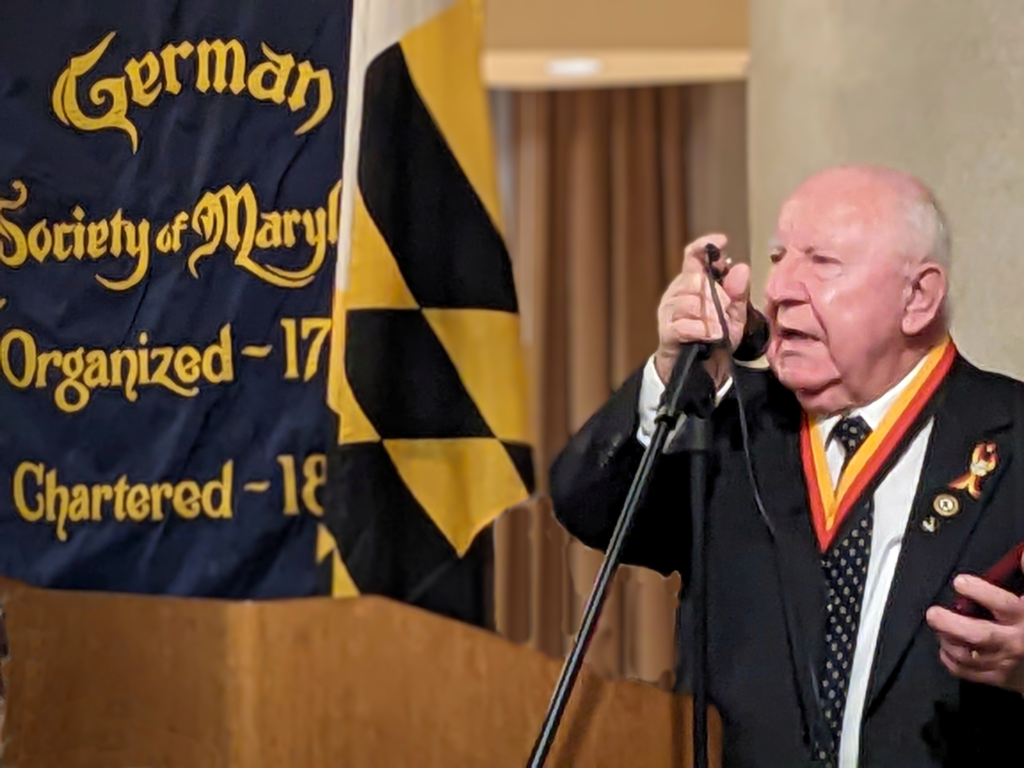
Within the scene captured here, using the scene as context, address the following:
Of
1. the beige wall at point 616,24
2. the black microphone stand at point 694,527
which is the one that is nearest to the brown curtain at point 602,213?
the beige wall at point 616,24

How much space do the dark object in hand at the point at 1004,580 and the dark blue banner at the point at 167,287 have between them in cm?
69

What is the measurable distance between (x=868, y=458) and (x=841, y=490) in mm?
40

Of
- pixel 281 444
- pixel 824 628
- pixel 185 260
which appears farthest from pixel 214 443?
pixel 824 628

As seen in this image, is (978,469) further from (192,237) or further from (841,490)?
(192,237)

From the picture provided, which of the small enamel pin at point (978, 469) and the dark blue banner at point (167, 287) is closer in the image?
the small enamel pin at point (978, 469)

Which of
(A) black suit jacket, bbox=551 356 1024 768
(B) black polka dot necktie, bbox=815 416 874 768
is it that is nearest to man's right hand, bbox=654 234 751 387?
(A) black suit jacket, bbox=551 356 1024 768

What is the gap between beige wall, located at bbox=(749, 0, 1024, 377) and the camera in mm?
1344

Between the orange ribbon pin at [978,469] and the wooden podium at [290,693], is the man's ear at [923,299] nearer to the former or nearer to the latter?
the orange ribbon pin at [978,469]

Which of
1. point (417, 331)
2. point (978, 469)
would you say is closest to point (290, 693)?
point (417, 331)

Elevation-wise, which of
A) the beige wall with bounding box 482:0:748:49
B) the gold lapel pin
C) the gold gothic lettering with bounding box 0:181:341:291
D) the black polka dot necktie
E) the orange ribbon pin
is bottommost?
the black polka dot necktie

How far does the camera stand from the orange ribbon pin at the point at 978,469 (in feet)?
3.84

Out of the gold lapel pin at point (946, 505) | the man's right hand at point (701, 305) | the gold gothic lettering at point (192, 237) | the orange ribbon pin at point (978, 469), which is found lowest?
the gold lapel pin at point (946, 505)

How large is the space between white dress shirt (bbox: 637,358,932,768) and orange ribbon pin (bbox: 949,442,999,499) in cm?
4

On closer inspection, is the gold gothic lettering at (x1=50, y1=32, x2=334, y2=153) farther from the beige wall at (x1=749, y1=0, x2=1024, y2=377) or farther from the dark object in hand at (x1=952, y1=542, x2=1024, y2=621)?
the dark object in hand at (x1=952, y1=542, x2=1024, y2=621)
